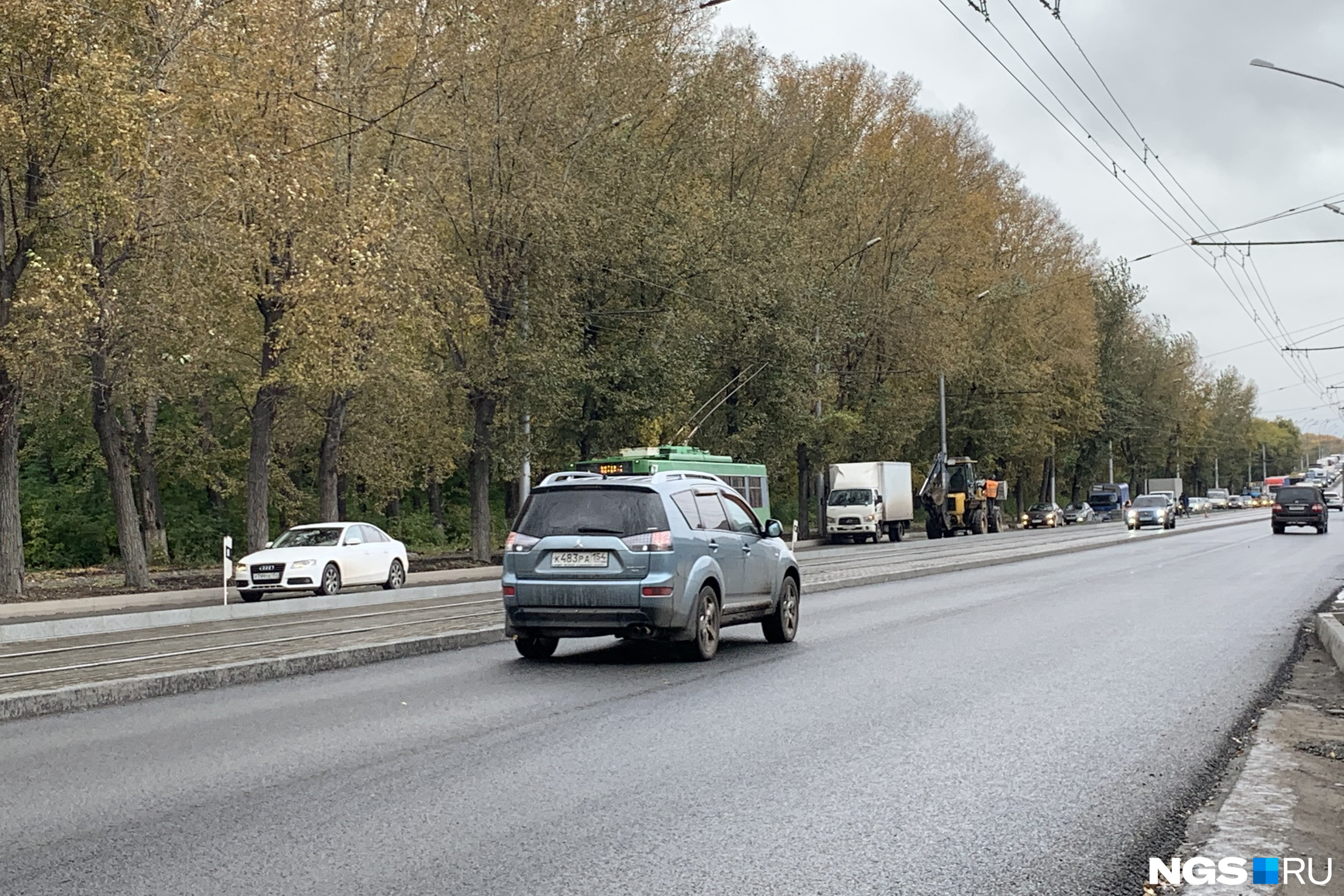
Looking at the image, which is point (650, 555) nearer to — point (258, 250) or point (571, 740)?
point (571, 740)

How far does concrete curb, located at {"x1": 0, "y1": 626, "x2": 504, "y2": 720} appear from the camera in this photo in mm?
10422

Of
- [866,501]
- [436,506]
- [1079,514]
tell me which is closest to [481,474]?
[866,501]

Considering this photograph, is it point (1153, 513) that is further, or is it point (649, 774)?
point (1153, 513)

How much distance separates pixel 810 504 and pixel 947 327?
14.7 m

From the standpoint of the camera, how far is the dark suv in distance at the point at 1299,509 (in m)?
53.0

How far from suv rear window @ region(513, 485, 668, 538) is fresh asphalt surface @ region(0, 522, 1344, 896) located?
1.26 meters

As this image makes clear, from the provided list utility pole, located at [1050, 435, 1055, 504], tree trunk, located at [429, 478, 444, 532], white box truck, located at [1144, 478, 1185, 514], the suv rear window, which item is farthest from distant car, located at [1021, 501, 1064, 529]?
the suv rear window

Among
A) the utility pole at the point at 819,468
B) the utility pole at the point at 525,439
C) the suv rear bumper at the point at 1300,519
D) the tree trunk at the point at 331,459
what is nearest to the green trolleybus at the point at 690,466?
the utility pole at the point at 525,439

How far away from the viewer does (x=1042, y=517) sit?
253 ft

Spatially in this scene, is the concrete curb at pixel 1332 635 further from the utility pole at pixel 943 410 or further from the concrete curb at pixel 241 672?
the utility pole at pixel 943 410

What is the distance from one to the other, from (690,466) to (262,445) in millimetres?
10391

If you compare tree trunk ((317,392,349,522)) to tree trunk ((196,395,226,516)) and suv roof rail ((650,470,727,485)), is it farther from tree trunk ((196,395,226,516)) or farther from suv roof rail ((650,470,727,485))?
suv roof rail ((650,470,727,485))

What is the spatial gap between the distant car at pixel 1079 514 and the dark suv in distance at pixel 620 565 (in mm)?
75293

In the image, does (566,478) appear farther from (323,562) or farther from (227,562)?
(323,562)
